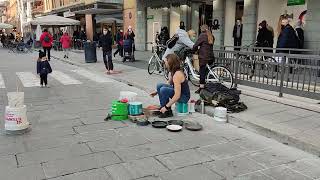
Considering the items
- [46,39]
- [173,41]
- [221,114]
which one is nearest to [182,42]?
[173,41]

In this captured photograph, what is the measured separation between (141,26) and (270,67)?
18.8 meters

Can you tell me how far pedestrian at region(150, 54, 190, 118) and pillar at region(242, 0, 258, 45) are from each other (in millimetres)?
9104

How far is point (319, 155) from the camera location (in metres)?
4.67

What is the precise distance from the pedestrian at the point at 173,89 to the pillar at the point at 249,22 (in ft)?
29.9

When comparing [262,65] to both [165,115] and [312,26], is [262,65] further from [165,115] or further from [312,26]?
[312,26]

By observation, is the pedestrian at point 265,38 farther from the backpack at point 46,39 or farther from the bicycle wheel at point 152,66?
the backpack at point 46,39

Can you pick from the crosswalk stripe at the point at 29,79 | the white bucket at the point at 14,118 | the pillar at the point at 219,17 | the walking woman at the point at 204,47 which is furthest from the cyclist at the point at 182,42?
the pillar at the point at 219,17

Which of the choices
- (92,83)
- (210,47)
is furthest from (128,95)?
(92,83)

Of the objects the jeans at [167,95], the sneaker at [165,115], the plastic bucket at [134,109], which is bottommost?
the sneaker at [165,115]

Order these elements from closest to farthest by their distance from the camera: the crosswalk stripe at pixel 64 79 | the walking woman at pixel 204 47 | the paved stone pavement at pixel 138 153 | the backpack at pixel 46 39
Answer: the paved stone pavement at pixel 138 153, the walking woman at pixel 204 47, the crosswalk stripe at pixel 64 79, the backpack at pixel 46 39

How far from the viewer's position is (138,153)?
4.73m

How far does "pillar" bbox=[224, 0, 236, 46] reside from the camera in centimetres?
1655

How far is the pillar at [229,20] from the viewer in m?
16.5

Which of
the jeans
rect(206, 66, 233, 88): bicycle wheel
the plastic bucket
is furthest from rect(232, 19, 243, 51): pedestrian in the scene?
the plastic bucket
